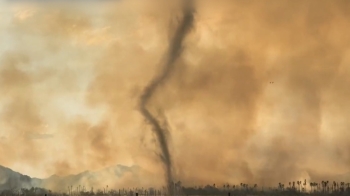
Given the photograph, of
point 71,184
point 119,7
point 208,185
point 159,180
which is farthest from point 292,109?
point 71,184

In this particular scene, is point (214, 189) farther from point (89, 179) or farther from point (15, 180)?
point (15, 180)

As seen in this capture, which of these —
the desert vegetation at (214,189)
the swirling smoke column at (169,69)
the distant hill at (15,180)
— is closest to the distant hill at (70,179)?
the distant hill at (15,180)

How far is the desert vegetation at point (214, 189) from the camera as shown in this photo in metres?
14.5

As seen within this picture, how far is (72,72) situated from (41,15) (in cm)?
196

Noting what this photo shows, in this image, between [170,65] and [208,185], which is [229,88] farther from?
[208,185]

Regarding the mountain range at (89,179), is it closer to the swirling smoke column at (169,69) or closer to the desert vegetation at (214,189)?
the desert vegetation at (214,189)

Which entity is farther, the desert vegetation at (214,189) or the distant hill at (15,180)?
the distant hill at (15,180)

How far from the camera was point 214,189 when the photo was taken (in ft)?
49.2

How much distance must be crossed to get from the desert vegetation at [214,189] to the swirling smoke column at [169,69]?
603 millimetres

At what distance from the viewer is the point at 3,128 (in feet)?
48.4

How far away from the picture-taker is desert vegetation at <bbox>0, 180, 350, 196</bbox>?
14469 millimetres

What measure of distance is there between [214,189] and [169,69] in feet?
12.7

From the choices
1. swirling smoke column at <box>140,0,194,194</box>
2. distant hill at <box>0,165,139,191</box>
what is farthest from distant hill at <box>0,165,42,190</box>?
swirling smoke column at <box>140,0,194,194</box>

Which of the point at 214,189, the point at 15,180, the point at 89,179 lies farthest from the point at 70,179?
the point at 214,189
